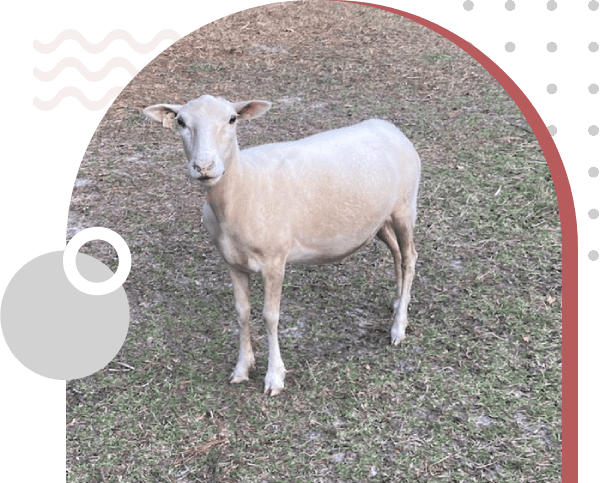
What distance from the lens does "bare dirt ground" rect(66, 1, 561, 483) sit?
495 centimetres

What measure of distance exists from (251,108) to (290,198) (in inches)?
28.5

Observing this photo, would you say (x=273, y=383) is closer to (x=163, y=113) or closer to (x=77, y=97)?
(x=163, y=113)

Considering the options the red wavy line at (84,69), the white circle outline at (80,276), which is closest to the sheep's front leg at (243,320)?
the white circle outline at (80,276)

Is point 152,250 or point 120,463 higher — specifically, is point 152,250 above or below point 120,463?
above

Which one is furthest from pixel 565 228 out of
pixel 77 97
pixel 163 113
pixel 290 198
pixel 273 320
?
pixel 77 97

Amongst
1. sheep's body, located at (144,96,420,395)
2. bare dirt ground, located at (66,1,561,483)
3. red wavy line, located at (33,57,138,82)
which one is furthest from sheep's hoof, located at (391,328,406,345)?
red wavy line, located at (33,57,138,82)

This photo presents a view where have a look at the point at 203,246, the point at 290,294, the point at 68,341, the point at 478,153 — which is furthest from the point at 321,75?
the point at 68,341

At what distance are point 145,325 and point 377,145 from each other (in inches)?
100

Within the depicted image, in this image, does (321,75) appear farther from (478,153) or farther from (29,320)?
(29,320)

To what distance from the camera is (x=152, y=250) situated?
24.3ft

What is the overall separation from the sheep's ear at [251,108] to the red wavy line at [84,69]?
69 cm

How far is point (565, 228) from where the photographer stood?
4617 mm

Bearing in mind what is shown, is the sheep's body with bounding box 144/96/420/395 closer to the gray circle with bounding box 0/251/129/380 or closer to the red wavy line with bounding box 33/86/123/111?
the red wavy line with bounding box 33/86/123/111

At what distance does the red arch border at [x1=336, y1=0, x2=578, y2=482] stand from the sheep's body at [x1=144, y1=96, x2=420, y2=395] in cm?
111
